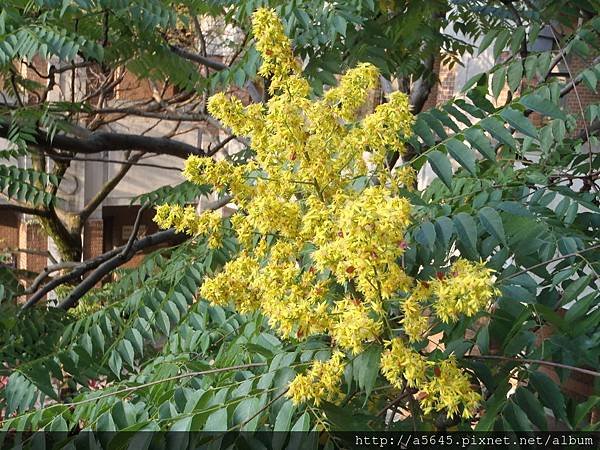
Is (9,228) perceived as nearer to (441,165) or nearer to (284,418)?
(441,165)

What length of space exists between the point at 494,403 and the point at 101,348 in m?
1.85

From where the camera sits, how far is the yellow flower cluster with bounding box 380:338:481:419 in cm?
123

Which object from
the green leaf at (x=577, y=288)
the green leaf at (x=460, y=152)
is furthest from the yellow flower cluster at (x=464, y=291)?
the green leaf at (x=577, y=288)

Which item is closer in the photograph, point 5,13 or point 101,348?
point 101,348

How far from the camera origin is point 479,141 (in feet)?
5.44

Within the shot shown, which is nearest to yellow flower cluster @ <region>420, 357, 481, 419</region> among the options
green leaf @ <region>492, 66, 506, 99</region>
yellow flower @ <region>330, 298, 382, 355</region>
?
yellow flower @ <region>330, 298, 382, 355</region>

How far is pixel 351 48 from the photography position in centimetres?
319

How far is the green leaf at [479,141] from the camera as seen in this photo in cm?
164

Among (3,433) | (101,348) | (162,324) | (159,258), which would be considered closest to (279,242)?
(3,433)

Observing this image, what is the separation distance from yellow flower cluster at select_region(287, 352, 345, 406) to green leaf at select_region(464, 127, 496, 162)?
0.63 m

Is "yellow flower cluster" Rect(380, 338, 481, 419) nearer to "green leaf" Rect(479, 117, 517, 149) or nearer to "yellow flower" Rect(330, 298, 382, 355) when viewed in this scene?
"yellow flower" Rect(330, 298, 382, 355)

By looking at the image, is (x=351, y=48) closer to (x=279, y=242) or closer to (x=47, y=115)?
(x=279, y=242)

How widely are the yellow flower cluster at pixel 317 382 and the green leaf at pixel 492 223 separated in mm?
497

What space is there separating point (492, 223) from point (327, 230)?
1.50ft
